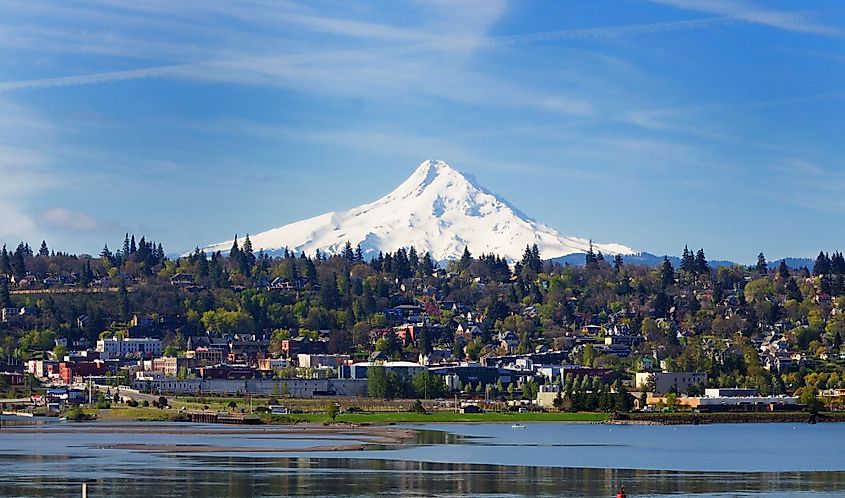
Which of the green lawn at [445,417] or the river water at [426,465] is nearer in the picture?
the river water at [426,465]

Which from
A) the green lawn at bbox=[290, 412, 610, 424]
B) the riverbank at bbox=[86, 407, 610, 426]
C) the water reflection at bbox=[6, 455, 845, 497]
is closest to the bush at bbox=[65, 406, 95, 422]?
the riverbank at bbox=[86, 407, 610, 426]

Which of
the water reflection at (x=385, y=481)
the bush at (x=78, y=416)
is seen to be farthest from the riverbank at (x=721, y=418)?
the water reflection at (x=385, y=481)

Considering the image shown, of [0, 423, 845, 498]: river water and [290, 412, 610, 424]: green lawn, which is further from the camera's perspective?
[290, 412, 610, 424]: green lawn

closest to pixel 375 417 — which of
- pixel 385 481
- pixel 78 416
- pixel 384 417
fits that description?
pixel 384 417

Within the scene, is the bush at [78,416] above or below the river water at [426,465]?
above

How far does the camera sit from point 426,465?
324ft

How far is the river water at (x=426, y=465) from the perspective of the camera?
274ft

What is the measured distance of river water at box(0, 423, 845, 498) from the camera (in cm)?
8350

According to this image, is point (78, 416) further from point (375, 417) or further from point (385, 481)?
point (385, 481)

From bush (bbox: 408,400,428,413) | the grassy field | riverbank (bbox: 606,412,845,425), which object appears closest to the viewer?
the grassy field

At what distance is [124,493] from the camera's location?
79500 mm

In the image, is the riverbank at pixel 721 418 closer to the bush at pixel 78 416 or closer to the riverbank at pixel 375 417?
the riverbank at pixel 375 417

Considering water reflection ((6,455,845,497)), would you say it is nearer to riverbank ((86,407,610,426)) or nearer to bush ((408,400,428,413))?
riverbank ((86,407,610,426))

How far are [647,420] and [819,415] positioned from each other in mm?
24799
